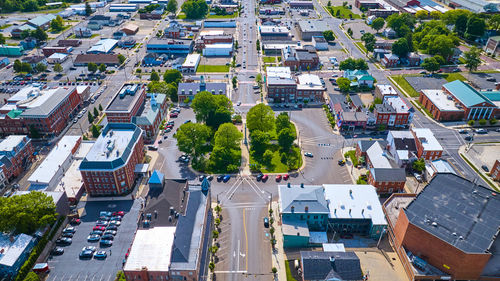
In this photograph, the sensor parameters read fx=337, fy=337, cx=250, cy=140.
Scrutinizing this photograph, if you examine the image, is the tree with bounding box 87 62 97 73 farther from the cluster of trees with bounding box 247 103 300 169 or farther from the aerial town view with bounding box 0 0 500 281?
the cluster of trees with bounding box 247 103 300 169

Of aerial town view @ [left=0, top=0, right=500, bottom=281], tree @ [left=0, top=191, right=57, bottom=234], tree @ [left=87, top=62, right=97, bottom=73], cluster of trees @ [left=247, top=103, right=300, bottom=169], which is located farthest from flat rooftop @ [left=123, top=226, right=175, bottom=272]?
tree @ [left=87, top=62, right=97, bottom=73]

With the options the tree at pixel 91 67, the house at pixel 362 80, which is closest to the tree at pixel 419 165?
the house at pixel 362 80

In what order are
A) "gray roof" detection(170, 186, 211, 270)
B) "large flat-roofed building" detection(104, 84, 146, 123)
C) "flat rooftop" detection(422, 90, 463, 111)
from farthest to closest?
"flat rooftop" detection(422, 90, 463, 111)
"large flat-roofed building" detection(104, 84, 146, 123)
"gray roof" detection(170, 186, 211, 270)

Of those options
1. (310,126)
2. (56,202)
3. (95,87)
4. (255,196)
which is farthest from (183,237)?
(95,87)

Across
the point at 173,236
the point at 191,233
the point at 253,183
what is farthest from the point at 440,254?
the point at 173,236

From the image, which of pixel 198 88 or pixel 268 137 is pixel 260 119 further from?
pixel 198 88

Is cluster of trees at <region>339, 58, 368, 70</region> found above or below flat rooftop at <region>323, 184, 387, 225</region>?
above

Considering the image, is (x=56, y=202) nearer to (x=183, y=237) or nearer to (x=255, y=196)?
(x=183, y=237)

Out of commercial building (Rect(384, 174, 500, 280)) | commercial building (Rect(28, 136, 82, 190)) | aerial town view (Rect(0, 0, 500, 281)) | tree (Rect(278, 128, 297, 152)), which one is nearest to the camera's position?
commercial building (Rect(384, 174, 500, 280))
